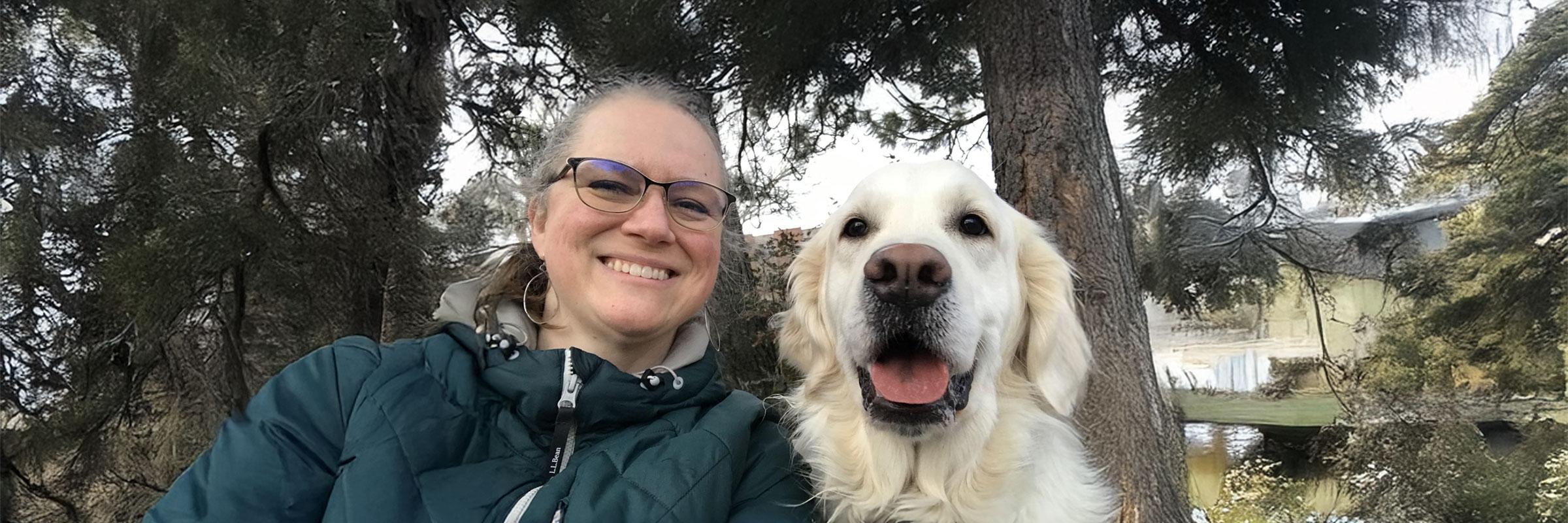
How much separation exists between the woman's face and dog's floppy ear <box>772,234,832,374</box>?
1.10ft

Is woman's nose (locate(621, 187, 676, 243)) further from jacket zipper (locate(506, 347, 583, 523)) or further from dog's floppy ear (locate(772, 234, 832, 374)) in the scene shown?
dog's floppy ear (locate(772, 234, 832, 374))

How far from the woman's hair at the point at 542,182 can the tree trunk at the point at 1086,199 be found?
2.16m

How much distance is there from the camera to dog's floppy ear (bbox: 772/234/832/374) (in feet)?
5.53

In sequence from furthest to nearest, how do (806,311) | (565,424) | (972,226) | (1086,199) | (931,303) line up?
(1086,199)
(806,311)
(972,226)
(931,303)
(565,424)

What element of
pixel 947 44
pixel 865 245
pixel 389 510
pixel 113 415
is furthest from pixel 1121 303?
pixel 113 415

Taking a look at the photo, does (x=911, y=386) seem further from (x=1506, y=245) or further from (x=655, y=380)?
(x=1506, y=245)

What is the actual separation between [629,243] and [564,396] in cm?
30

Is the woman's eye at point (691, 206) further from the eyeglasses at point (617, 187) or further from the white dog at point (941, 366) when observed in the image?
the white dog at point (941, 366)

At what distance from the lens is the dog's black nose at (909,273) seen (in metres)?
1.28

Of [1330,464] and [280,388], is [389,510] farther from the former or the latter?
[1330,464]

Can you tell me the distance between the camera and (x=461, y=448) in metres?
1.15

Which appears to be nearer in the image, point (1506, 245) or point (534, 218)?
point (534, 218)

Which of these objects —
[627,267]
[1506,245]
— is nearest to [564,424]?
[627,267]

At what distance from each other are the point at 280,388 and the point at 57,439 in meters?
4.79
